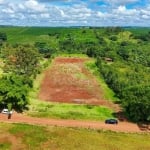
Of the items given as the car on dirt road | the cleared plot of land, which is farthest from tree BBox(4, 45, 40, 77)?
the car on dirt road

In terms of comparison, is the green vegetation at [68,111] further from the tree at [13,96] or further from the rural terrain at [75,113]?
the tree at [13,96]

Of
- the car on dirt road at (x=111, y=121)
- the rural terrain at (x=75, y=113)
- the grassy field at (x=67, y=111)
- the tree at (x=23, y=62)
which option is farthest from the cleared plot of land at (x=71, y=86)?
the car on dirt road at (x=111, y=121)

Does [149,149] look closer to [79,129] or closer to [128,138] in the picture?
[128,138]

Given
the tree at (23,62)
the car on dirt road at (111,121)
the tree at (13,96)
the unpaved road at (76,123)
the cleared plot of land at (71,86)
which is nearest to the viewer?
the unpaved road at (76,123)

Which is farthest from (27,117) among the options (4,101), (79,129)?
(79,129)

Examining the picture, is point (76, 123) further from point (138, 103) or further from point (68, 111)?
point (138, 103)

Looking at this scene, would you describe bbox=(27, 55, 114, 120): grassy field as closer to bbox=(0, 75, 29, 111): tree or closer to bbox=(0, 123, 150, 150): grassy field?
bbox=(0, 75, 29, 111): tree

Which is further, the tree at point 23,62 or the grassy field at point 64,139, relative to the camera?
the tree at point 23,62

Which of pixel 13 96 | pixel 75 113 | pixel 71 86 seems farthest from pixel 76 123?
pixel 71 86
